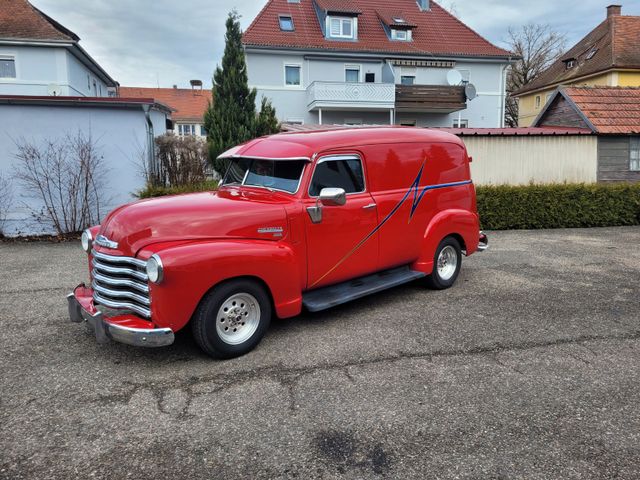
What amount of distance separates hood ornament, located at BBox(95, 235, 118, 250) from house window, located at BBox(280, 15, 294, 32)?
1082 inches

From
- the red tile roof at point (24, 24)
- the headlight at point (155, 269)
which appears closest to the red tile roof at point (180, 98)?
the red tile roof at point (24, 24)

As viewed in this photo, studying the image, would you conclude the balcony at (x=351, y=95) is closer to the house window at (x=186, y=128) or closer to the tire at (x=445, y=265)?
the tire at (x=445, y=265)

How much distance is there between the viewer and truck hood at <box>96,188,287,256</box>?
4.29 metres

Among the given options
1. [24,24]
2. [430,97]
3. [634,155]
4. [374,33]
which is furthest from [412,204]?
[24,24]

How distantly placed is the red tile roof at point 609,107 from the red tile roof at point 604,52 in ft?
56.6

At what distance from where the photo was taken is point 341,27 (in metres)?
29.7

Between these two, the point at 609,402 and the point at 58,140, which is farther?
the point at 58,140

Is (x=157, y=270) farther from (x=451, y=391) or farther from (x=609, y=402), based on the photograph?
(x=609, y=402)

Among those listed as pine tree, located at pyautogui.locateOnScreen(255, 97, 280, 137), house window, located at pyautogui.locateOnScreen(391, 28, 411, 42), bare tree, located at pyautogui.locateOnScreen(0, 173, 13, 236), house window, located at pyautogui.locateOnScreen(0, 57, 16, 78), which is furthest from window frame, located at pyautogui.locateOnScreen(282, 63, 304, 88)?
bare tree, located at pyautogui.locateOnScreen(0, 173, 13, 236)

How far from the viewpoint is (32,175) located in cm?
1129

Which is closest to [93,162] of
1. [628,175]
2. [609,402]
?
[609,402]

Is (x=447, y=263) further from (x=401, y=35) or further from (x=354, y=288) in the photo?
(x=401, y=35)

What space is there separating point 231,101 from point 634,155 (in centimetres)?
1290

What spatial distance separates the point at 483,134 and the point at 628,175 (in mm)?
5102
